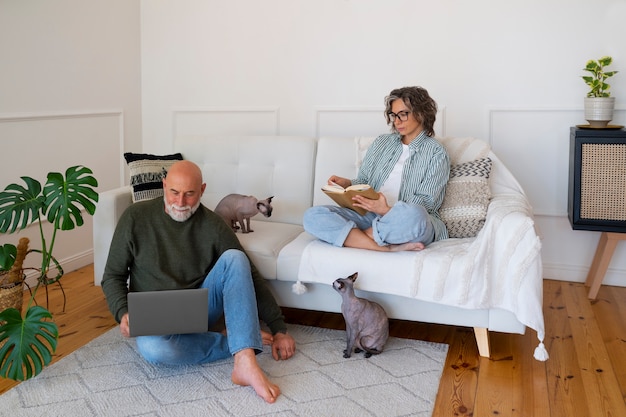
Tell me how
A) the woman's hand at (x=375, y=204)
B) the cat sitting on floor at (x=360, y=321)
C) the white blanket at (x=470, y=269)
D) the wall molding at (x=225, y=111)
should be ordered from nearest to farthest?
the white blanket at (x=470, y=269) → the cat sitting on floor at (x=360, y=321) → the woman's hand at (x=375, y=204) → the wall molding at (x=225, y=111)

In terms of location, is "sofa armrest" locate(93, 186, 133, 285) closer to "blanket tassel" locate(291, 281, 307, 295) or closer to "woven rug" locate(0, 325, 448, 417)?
"woven rug" locate(0, 325, 448, 417)

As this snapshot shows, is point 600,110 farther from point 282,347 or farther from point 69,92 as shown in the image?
point 69,92

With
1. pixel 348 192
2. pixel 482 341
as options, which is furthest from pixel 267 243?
pixel 482 341

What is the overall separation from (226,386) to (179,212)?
684mm

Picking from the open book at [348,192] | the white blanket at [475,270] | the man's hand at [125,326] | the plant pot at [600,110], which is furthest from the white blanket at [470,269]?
the plant pot at [600,110]

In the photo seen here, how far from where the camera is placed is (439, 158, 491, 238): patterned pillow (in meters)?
2.75

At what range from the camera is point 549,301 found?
326 cm

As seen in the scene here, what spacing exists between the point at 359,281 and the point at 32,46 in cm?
219

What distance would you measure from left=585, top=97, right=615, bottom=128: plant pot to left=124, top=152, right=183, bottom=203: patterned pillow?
7.25 ft

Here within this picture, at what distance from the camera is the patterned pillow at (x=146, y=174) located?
301 cm

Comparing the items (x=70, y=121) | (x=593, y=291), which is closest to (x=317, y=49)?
(x=70, y=121)

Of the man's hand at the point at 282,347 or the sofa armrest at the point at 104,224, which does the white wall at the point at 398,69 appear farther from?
the man's hand at the point at 282,347

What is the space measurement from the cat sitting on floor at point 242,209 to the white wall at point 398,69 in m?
1.06

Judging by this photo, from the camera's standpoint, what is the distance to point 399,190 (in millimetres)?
2898
